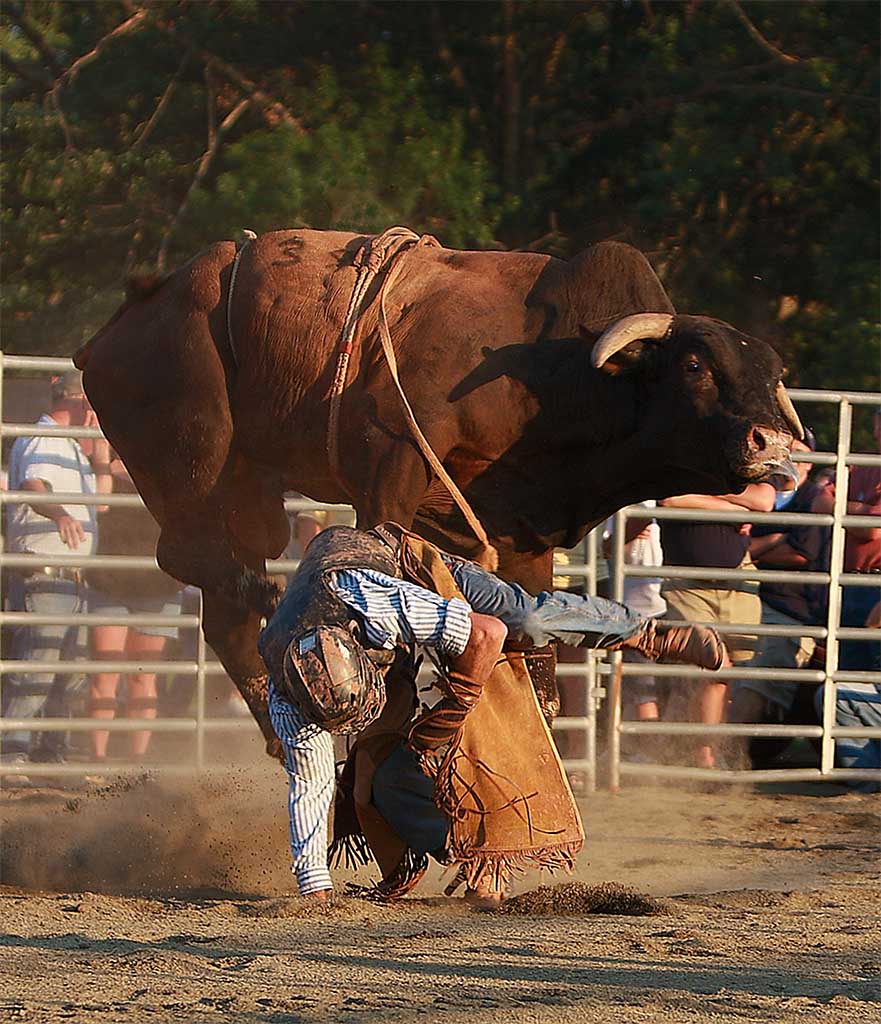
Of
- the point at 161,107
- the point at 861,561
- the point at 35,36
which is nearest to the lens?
the point at 861,561

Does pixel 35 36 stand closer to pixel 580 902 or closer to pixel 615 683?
pixel 615 683

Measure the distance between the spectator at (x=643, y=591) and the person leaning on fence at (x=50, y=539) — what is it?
8.20 feet

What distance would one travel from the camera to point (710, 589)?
883 cm

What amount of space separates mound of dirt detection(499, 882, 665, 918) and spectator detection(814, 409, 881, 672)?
3859 mm

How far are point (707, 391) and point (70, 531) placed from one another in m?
3.66

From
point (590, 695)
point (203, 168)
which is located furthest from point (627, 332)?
point (203, 168)

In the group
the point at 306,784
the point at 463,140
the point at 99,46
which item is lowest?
the point at 306,784

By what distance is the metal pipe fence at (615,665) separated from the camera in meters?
8.09

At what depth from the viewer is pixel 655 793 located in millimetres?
8508

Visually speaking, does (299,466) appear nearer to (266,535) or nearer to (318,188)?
(266,535)

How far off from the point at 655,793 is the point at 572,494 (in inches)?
117

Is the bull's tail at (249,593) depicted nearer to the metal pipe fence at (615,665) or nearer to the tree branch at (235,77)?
the metal pipe fence at (615,665)

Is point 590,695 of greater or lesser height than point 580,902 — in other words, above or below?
above

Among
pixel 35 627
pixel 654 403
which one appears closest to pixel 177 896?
pixel 654 403
